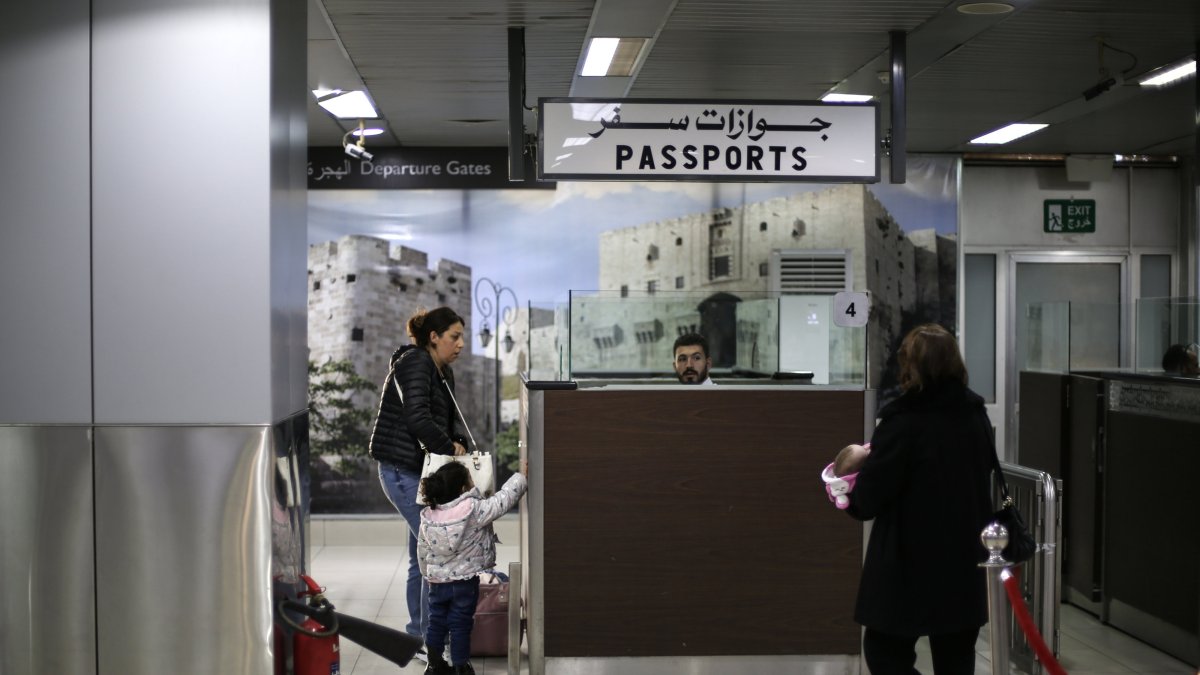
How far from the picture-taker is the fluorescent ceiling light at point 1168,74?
18.9 ft

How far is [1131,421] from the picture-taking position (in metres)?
5.64

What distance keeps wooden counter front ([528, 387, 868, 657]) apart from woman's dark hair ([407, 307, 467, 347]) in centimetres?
73

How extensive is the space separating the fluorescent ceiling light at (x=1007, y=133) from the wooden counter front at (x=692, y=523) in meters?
3.78

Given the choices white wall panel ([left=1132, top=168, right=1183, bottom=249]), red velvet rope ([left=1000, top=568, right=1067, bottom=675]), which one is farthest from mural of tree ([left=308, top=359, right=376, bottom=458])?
white wall panel ([left=1132, top=168, right=1183, bottom=249])

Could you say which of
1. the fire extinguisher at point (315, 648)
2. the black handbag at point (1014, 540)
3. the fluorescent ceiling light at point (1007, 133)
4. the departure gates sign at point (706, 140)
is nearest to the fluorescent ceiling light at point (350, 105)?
the departure gates sign at point (706, 140)

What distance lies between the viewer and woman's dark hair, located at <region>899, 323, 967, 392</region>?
3168mm

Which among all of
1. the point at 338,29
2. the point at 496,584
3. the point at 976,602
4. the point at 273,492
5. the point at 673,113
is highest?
the point at 338,29

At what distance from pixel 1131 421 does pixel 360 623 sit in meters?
4.19

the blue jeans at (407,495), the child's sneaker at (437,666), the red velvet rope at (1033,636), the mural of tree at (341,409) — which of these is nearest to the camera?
the red velvet rope at (1033,636)

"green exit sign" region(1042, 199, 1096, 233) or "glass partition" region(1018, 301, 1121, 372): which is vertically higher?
"green exit sign" region(1042, 199, 1096, 233)

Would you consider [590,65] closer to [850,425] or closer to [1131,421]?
[850,425]

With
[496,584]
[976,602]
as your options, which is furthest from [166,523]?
[976,602]

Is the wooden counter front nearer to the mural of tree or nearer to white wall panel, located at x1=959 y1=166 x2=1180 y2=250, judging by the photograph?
the mural of tree

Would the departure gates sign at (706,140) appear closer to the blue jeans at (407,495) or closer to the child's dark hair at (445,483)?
the child's dark hair at (445,483)
